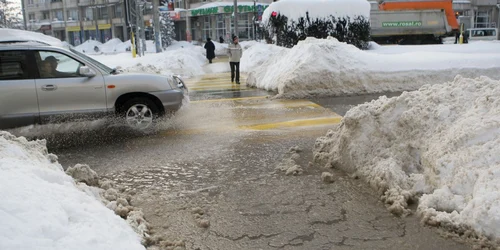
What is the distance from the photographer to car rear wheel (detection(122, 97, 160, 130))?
7.70 meters

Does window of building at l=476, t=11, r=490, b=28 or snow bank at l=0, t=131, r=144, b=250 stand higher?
window of building at l=476, t=11, r=490, b=28

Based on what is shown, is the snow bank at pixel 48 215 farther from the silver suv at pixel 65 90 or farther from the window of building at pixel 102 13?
the window of building at pixel 102 13

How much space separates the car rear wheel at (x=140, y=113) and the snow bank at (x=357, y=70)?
4737mm

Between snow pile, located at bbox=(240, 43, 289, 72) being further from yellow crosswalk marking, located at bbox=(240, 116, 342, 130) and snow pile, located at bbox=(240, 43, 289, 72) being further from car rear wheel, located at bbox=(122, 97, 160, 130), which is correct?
car rear wheel, located at bbox=(122, 97, 160, 130)

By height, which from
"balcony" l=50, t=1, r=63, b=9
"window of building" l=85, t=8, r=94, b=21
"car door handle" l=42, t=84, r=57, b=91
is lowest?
Result: "car door handle" l=42, t=84, r=57, b=91

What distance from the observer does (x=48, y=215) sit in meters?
2.97

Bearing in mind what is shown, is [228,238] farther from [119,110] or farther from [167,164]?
[119,110]

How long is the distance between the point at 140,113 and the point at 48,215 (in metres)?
4.88

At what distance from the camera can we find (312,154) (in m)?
6.16

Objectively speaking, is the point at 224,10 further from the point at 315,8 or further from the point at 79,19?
the point at 315,8

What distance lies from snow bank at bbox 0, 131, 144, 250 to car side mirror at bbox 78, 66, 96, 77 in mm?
3333

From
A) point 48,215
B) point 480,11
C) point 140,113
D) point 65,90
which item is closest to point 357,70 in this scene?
point 140,113

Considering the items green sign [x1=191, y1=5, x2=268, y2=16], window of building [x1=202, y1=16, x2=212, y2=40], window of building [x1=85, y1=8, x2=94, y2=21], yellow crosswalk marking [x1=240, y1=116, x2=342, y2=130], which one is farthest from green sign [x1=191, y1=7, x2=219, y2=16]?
yellow crosswalk marking [x1=240, y1=116, x2=342, y2=130]

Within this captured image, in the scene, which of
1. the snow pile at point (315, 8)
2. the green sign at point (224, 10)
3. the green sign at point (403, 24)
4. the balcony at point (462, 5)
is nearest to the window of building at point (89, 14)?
the green sign at point (224, 10)
